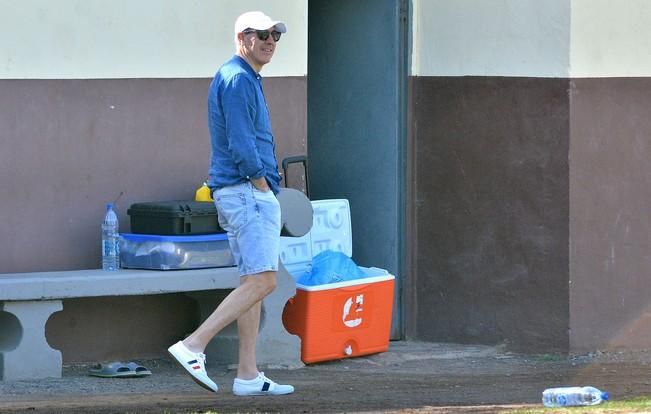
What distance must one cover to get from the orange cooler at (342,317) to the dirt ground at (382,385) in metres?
0.12

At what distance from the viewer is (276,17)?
9414 millimetres

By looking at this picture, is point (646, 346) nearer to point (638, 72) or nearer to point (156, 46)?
point (638, 72)

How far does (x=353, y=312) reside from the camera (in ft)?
30.4

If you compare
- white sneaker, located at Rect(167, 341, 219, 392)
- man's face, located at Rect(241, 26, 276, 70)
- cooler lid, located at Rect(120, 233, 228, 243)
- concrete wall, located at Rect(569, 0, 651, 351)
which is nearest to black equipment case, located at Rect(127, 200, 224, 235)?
cooler lid, located at Rect(120, 233, 228, 243)

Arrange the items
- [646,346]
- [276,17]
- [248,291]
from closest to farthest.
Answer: [248,291] → [276,17] → [646,346]

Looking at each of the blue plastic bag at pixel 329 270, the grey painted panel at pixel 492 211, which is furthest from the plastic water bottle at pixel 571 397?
the grey painted panel at pixel 492 211

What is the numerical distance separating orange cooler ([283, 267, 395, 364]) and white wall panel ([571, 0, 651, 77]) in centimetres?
210

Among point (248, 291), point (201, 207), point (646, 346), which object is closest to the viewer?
point (248, 291)

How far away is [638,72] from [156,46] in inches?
137

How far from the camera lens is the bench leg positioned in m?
8.19

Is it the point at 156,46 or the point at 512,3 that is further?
the point at 512,3

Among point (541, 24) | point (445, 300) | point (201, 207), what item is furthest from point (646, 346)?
point (201, 207)

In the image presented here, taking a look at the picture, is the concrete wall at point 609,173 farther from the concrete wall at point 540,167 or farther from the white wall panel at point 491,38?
the white wall panel at point 491,38

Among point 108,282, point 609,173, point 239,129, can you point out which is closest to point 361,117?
point 609,173
